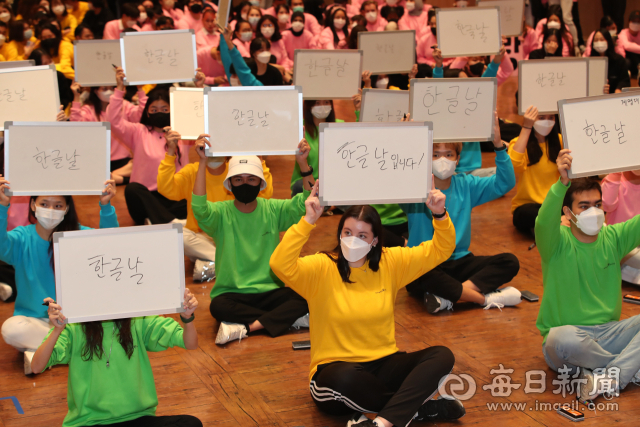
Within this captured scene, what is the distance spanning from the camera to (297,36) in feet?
34.7

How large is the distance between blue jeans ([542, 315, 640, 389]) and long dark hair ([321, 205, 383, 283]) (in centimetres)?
105

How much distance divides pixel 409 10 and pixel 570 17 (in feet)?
9.00

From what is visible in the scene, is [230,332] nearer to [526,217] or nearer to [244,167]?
[244,167]

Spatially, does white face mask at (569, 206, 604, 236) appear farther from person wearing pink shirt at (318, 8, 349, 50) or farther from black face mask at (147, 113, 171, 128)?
person wearing pink shirt at (318, 8, 349, 50)

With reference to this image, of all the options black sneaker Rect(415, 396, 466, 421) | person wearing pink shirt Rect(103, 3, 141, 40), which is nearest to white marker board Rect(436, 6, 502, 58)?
black sneaker Rect(415, 396, 466, 421)

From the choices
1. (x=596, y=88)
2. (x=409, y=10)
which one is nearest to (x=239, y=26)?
(x=409, y=10)

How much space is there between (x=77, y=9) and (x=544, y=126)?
336 inches

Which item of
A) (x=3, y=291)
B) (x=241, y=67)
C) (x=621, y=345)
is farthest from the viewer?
(x=241, y=67)

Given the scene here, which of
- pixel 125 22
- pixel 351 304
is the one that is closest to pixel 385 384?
pixel 351 304

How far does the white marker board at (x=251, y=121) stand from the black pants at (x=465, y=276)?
1261 millimetres

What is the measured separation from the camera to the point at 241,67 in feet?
21.0

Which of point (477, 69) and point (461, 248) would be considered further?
point (477, 69)

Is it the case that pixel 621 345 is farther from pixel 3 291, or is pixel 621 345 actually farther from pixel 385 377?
pixel 3 291

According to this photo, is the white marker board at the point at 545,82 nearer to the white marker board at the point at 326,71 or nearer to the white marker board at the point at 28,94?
the white marker board at the point at 326,71
